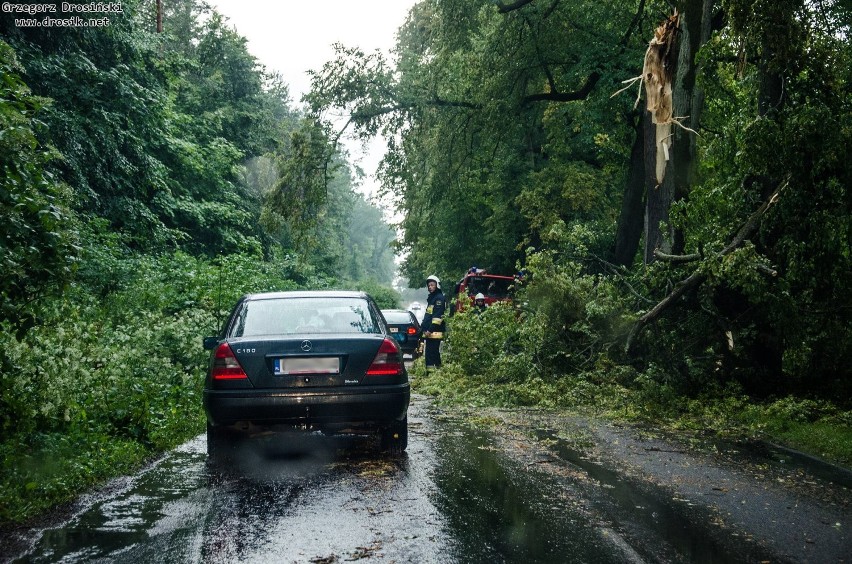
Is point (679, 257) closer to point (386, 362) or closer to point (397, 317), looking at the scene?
Result: point (386, 362)

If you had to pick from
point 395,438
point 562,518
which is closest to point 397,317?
point 395,438

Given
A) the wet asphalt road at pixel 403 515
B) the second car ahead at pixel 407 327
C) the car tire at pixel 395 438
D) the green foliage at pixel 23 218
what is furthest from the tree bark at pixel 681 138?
the green foliage at pixel 23 218

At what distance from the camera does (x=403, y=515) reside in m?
6.19

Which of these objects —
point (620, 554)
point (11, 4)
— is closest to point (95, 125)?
point (11, 4)

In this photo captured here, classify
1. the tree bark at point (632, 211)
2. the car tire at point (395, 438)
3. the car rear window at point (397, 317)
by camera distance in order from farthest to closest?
1. the car rear window at point (397, 317)
2. the tree bark at point (632, 211)
3. the car tire at point (395, 438)

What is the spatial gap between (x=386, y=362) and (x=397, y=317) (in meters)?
18.6

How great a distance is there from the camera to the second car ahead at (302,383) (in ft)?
26.9

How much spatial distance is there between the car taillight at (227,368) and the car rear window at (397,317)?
17711 mm

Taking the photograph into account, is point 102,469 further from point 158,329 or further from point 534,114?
point 534,114

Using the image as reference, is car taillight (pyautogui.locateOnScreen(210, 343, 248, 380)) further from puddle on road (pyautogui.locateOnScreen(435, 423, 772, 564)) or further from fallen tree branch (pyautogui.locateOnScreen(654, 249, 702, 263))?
fallen tree branch (pyautogui.locateOnScreen(654, 249, 702, 263))

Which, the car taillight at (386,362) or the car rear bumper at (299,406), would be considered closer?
the car rear bumper at (299,406)

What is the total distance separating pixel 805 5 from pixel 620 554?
7205mm

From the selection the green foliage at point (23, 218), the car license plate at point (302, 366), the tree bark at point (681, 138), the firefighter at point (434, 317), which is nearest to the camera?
the green foliage at point (23, 218)

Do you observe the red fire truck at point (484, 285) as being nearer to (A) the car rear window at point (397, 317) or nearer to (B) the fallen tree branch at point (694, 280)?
(A) the car rear window at point (397, 317)
